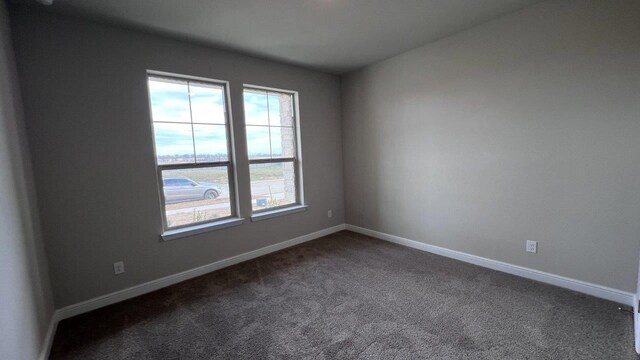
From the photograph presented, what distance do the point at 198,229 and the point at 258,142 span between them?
1.26 m

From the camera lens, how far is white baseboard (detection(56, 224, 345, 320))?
224 cm

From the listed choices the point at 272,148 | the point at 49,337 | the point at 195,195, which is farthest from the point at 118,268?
the point at 272,148

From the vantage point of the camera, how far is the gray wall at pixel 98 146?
6.78 ft

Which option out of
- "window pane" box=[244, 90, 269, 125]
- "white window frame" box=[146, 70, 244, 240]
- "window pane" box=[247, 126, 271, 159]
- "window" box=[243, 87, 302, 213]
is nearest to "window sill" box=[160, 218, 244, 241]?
"white window frame" box=[146, 70, 244, 240]

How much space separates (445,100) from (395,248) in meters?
1.91

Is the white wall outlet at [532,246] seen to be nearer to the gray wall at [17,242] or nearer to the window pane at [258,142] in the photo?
the window pane at [258,142]

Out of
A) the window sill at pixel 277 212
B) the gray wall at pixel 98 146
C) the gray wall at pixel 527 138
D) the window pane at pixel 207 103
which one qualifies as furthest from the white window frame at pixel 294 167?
the gray wall at pixel 527 138

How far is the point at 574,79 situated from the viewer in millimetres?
2164

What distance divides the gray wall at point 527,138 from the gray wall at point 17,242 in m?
3.45

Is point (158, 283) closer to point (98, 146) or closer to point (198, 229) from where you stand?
point (198, 229)

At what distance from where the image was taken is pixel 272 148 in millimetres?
3555

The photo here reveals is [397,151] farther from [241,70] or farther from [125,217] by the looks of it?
[125,217]

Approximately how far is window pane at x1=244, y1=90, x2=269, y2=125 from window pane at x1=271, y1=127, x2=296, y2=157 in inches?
8.1

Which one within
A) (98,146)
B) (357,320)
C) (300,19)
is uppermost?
(300,19)
